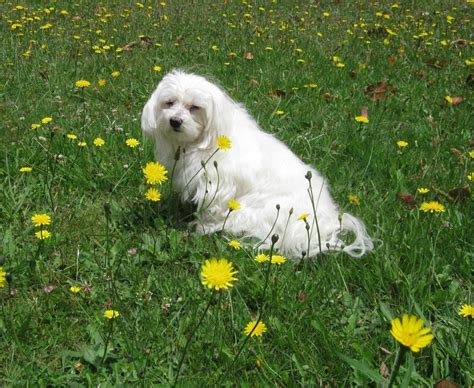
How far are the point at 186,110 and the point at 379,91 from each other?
6.86 feet

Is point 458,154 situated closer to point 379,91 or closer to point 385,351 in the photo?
point 379,91

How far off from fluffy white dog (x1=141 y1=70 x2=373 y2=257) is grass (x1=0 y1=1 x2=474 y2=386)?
9.7 inches

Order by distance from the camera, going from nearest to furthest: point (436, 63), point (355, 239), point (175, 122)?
point (355, 239), point (175, 122), point (436, 63)

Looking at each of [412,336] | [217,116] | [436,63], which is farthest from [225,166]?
[436,63]

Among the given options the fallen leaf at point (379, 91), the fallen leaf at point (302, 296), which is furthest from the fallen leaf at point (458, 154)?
the fallen leaf at point (302, 296)

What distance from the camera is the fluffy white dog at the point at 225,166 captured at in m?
3.13

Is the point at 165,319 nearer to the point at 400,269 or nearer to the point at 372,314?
the point at 372,314

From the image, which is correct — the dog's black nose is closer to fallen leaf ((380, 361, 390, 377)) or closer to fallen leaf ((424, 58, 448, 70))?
fallen leaf ((380, 361, 390, 377))

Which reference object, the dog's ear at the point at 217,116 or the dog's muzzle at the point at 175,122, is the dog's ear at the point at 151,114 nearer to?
the dog's muzzle at the point at 175,122

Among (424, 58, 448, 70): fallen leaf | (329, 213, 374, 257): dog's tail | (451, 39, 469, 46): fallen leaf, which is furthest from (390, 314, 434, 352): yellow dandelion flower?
A: (451, 39, 469, 46): fallen leaf

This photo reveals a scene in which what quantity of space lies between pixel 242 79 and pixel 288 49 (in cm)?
101

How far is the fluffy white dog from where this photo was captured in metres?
3.13

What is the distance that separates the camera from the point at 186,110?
3215mm

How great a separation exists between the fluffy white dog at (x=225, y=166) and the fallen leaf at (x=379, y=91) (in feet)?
5.22
